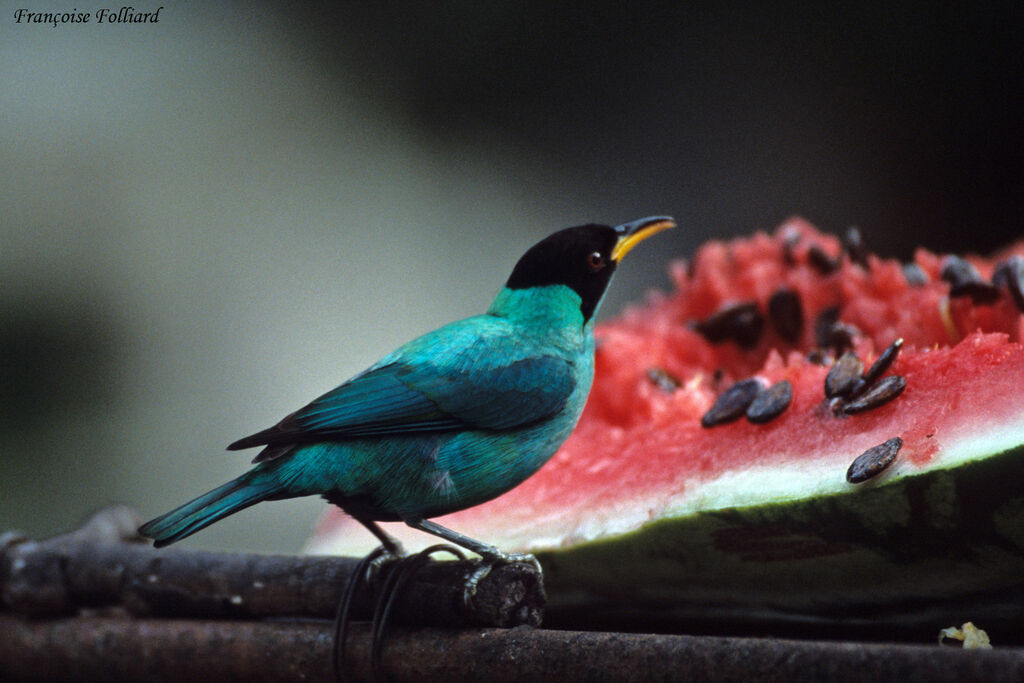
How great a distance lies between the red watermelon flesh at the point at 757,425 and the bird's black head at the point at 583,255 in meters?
0.31

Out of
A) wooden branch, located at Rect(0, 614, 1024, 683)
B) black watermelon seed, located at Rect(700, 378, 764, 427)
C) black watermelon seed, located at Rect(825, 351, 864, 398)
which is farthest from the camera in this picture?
black watermelon seed, located at Rect(700, 378, 764, 427)

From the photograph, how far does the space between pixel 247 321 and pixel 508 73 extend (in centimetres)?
126

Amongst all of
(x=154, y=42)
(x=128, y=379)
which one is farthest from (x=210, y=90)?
(x=128, y=379)

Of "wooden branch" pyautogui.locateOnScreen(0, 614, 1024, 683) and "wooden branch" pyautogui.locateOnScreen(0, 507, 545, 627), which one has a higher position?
"wooden branch" pyautogui.locateOnScreen(0, 507, 545, 627)

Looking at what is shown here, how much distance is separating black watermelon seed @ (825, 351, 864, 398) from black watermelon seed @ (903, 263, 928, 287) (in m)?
0.35

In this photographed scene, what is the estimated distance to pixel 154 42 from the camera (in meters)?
3.03

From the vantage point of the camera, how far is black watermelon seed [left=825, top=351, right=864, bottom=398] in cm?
125

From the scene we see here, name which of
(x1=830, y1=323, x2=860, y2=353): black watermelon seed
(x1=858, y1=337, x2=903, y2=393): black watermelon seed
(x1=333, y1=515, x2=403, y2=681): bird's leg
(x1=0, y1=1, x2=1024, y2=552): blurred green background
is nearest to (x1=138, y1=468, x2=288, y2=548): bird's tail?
(x1=333, y1=515, x2=403, y2=681): bird's leg

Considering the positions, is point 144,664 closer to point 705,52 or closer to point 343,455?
point 343,455

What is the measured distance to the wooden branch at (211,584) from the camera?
1.05 metres

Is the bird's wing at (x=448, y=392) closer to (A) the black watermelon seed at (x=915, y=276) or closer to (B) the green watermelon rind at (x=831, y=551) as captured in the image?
(B) the green watermelon rind at (x=831, y=551)

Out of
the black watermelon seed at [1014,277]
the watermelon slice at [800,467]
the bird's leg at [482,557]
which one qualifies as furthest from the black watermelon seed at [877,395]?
the bird's leg at [482,557]

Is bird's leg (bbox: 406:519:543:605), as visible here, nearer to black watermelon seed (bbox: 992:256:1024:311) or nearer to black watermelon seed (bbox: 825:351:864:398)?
black watermelon seed (bbox: 825:351:864:398)

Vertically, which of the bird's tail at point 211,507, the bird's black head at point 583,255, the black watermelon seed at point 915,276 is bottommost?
the bird's tail at point 211,507
